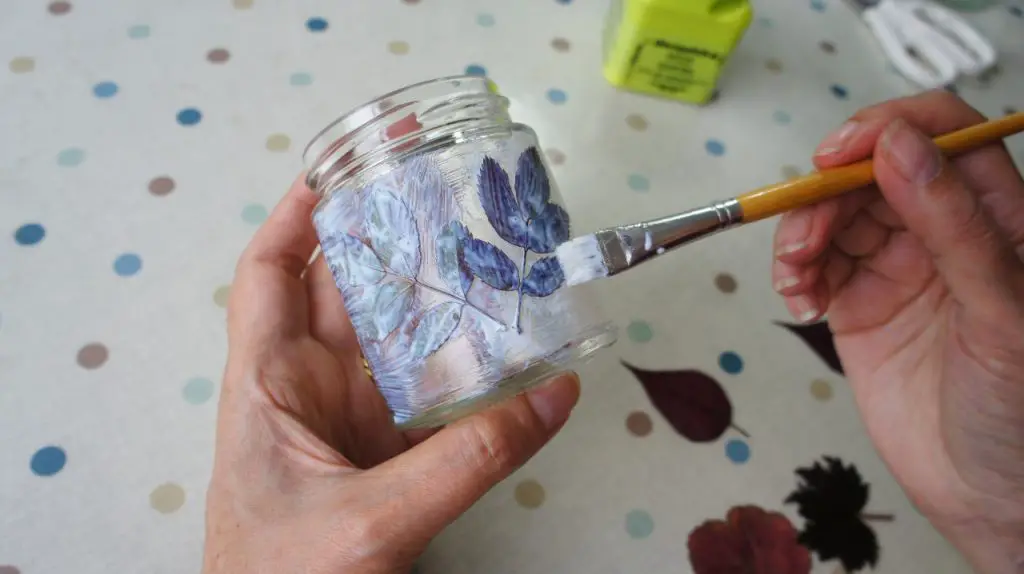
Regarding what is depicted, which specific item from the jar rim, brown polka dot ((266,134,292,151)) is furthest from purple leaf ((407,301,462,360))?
brown polka dot ((266,134,292,151))

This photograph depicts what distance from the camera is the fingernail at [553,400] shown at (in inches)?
15.8

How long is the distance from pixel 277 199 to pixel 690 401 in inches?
16.1

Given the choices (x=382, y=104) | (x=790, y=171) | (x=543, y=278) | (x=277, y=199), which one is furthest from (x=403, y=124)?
(x=790, y=171)

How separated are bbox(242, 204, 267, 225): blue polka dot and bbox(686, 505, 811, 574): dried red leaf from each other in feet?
1.48

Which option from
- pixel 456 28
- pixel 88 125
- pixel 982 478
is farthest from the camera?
pixel 456 28

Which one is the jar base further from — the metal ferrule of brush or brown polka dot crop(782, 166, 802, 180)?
brown polka dot crop(782, 166, 802, 180)

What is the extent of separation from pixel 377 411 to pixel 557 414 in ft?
0.60

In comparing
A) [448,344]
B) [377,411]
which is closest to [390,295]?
[448,344]

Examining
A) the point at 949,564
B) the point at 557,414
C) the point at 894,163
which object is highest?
the point at 894,163

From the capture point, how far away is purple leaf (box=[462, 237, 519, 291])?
1.26ft

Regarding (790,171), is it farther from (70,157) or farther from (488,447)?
(70,157)

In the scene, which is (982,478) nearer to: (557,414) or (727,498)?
(727,498)

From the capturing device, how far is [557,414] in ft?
1.34

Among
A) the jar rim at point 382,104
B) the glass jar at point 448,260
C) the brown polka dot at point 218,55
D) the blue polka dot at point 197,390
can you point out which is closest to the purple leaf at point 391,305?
the glass jar at point 448,260
